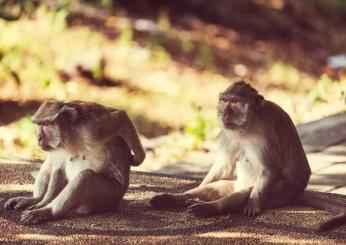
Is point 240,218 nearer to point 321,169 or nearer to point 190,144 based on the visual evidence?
point 321,169

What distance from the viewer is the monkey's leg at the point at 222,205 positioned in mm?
6164

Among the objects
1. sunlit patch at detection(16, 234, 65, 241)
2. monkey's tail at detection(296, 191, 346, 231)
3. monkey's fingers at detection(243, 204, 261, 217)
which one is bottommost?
sunlit patch at detection(16, 234, 65, 241)

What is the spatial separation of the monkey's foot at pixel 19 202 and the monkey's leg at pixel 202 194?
84cm

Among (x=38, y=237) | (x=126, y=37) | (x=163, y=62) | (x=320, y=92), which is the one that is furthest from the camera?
(x=126, y=37)

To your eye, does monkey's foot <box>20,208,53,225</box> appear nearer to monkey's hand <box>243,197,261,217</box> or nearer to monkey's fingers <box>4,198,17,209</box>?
monkey's fingers <box>4,198,17,209</box>

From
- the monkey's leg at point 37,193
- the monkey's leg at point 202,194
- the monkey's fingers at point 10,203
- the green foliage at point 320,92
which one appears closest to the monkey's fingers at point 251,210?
the monkey's leg at point 202,194

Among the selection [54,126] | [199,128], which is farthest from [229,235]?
[199,128]

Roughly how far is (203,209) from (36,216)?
3.65ft

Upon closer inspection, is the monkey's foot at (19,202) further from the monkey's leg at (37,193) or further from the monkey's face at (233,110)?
the monkey's face at (233,110)

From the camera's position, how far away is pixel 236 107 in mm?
6238

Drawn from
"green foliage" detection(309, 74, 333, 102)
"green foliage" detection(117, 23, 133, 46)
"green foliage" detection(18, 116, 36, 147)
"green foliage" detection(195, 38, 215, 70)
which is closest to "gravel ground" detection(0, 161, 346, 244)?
"green foliage" detection(18, 116, 36, 147)

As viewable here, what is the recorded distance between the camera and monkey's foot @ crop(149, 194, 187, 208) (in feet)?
21.0

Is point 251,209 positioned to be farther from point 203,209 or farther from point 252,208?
point 203,209

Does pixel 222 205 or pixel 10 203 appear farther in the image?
pixel 10 203
